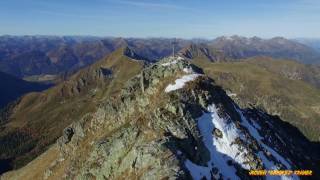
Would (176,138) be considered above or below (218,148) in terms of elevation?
above

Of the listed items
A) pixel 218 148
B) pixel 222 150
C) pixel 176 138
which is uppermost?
pixel 176 138

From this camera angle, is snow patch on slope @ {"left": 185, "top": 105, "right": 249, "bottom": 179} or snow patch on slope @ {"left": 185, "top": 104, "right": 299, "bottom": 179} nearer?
snow patch on slope @ {"left": 185, "top": 105, "right": 249, "bottom": 179}

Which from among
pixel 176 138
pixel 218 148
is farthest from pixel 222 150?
pixel 176 138

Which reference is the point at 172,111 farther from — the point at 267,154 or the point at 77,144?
the point at 77,144

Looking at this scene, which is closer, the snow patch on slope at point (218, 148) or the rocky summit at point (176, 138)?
the snow patch on slope at point (218, 148)

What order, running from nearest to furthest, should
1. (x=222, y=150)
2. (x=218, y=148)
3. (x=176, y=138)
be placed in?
(x=176, y=138) → (x=222, y=150) → (x=218, y=148)

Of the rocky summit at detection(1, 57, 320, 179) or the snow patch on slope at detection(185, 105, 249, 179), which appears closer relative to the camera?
the snow patch on slope at detection(185, 105, 249, 179)

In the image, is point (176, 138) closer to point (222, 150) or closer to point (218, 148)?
point (218, 148)

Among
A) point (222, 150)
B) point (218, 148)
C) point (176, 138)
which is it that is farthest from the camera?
point (218, 148)

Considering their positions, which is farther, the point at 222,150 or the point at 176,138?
the point at 222,150
